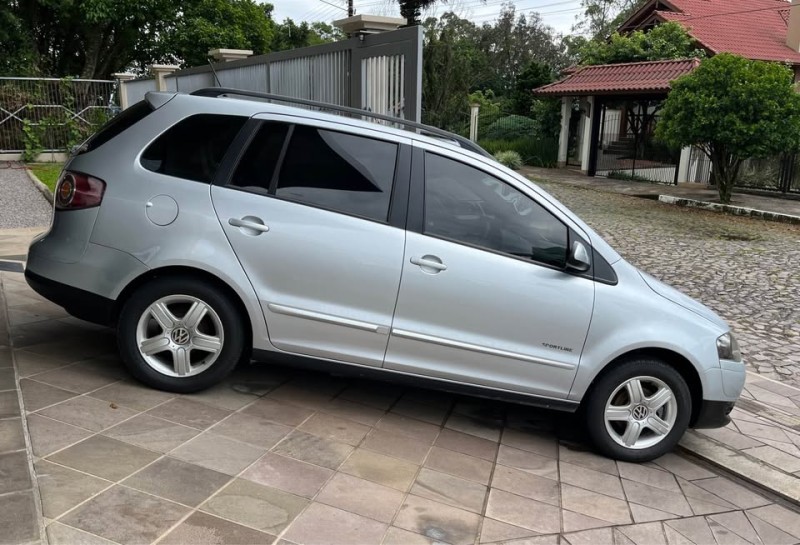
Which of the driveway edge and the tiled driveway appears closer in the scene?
the driveway edge

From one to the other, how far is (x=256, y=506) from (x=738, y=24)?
29.7 meters

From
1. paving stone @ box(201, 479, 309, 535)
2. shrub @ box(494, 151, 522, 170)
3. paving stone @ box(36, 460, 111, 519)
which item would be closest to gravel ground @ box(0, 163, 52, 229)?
paving stone @ box(36, 460, 111, 519)

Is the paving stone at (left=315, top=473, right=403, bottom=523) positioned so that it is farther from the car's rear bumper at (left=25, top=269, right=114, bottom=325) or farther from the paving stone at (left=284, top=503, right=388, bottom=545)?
the car's rear bumper at (left=25, top=269, right=114, bottom=325)

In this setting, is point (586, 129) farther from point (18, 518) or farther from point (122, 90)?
point (18, 518)

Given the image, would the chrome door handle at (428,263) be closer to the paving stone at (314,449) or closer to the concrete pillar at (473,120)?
the paving stone at (314,449)

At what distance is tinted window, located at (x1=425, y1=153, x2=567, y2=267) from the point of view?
4035 mm

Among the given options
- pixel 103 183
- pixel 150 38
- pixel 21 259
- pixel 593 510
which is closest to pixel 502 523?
pixel 593 510

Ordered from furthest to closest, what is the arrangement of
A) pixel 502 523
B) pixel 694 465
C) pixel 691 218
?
pixel 691 218
pixel 694 465
pixel 502 523

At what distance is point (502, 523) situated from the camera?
3311 millimetres

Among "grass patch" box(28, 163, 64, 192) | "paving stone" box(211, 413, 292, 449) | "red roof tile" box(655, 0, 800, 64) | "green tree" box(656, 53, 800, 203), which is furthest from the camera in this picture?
"red roof tile" box(655, 0, 800, 64)

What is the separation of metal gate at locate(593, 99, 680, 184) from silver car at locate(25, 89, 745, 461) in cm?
1973

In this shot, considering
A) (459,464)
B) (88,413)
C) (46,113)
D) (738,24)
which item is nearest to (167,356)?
(88,413)

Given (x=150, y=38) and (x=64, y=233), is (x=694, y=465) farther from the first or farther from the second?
(x=150, y=38)

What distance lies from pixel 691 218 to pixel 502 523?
43.5 feet
